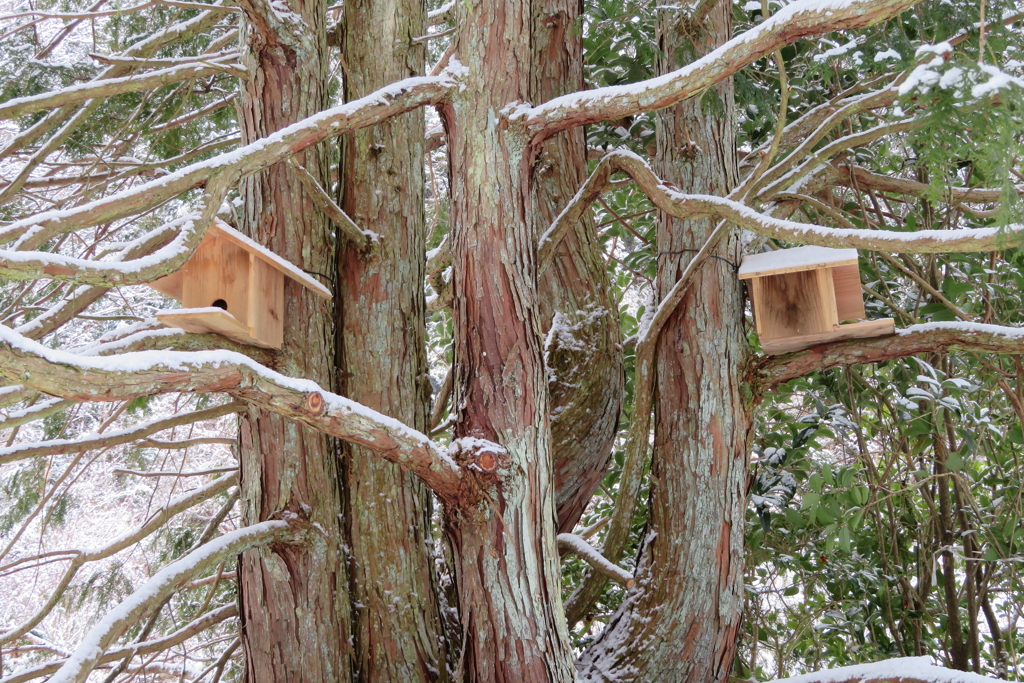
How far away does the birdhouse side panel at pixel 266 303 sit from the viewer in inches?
94.3

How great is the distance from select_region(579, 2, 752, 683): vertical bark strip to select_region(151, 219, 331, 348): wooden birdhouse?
4.13ft

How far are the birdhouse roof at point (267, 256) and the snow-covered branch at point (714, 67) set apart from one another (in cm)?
76

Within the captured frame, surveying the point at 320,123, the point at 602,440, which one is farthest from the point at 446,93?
the point at 602,440

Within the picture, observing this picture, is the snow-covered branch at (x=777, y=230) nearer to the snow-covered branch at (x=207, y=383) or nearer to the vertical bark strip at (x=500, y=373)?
the vertical bark strip at (x=500, y=373)

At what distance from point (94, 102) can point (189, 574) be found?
5.73 ft

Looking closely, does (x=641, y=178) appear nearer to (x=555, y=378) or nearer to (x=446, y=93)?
(x=446, y=93)

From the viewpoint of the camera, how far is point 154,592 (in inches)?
82.9

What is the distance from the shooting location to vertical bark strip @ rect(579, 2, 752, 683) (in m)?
2.78

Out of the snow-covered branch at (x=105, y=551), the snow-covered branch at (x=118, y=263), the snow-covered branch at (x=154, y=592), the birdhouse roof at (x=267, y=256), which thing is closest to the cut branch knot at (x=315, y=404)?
the snow-covered branch at (x=118, y=263)

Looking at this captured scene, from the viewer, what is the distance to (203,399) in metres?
4.12

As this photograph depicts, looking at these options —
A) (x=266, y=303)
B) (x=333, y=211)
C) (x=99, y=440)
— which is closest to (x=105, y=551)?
(x=99, y=440)

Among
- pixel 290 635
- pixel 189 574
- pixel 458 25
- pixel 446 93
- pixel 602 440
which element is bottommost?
pixel 290 635

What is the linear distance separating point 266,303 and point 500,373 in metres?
0.73

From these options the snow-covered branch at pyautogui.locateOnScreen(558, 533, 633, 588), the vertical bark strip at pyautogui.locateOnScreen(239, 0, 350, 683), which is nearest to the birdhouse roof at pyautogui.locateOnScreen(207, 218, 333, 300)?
the vertical bark strip at pyautogui.locateOnScreen(239, 0, 350, 683)
